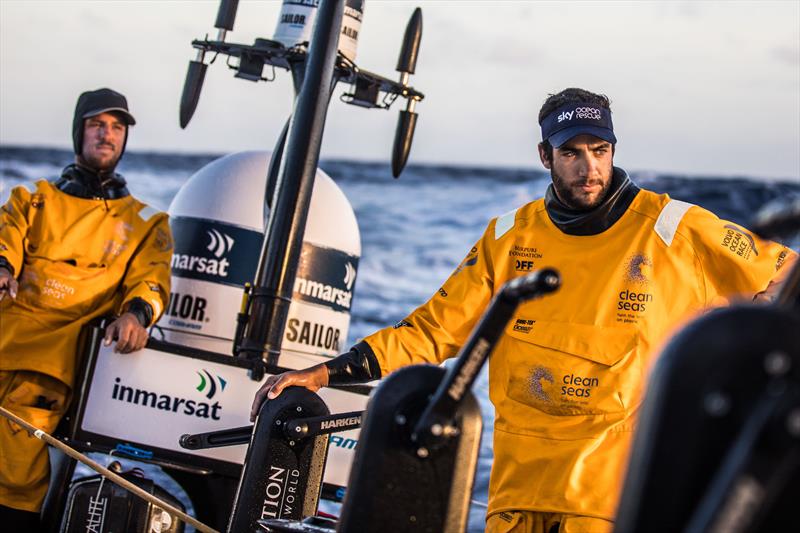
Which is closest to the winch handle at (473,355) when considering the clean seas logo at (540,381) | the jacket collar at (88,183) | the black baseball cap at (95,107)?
the clean seas logo at (540,381)

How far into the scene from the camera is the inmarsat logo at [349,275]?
22.5ft

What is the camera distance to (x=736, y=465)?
1447mm

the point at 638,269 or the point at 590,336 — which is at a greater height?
the point at 638,269

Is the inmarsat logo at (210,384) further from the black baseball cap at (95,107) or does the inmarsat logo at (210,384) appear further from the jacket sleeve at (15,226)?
the black baseball cap at (95,107)

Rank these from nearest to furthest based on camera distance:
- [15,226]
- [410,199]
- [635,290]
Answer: [635,290], [15,226], [410,199]

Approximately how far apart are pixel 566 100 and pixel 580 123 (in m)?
0.13

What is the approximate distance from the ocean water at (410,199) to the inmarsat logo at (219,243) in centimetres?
775

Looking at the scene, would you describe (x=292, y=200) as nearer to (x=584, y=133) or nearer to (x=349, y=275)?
(x=349, y=275)

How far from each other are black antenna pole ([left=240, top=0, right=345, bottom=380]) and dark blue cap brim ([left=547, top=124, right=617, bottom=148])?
2.37m

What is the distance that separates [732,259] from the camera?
11.3 ft

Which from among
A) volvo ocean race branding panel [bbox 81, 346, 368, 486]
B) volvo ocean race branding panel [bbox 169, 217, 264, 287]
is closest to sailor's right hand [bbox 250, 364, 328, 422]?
volvo ocean race branding panel [bbox 81, 346, 368, 486]

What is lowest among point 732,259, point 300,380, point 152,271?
point 300,380

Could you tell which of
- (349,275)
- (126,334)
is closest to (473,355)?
(126,334)

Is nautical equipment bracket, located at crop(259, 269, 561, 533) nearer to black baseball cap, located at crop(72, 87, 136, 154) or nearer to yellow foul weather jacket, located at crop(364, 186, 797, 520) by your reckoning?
yellow foul weather jacket, located at crop(364, 186, 797, 520)
